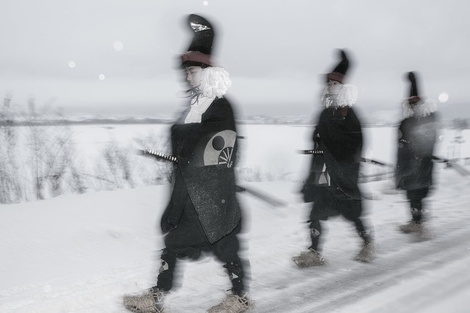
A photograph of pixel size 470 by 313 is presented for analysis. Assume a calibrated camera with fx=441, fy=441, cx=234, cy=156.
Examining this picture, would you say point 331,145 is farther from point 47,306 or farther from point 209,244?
point 47,306

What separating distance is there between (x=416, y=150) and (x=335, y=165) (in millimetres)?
1904

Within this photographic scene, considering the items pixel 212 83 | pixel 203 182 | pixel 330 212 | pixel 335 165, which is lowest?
pixel 330 212

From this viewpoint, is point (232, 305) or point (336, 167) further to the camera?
point (336, 167)

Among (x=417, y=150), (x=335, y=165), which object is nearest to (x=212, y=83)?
(x=335, y=165)

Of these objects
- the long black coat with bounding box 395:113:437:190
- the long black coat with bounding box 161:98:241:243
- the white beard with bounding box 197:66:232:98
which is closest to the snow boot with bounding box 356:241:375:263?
the long black coat with bounding box 395:113:437:190

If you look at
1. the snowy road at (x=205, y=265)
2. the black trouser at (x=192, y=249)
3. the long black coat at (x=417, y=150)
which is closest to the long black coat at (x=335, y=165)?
the snowy road at (x=205, y=265)

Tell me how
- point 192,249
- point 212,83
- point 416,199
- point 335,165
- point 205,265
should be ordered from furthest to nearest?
point 416,199
point 335,165
point 205,265
point 192,249
point 212,83

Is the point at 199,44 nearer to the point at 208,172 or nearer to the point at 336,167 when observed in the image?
the point at 208,172

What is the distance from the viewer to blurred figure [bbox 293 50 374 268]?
395 centimetres

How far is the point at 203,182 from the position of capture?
8.93 feet

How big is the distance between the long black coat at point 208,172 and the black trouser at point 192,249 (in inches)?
1.8

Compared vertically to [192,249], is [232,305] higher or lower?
lower

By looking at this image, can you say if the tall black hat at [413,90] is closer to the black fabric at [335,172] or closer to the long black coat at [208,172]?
the black fabric at [335,172]

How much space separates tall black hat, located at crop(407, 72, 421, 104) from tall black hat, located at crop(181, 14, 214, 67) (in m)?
3.49
